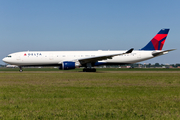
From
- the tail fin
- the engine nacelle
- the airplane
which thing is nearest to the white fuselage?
the airplane

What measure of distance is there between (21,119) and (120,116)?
2.67 m

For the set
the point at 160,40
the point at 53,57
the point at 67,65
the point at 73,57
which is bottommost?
the point at 67,65

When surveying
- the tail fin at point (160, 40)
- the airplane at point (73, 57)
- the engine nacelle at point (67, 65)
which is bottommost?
the engine nacelle at point (67, 65)

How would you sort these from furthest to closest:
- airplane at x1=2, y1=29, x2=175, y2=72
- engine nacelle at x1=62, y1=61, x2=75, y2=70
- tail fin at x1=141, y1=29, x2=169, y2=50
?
tail fin at x1=141, y1=29, x2=169, y2=50, airplane at x1=2, y1=29, x2=175, y2=72, engine nacelle at x1=62, y1=61, x2=75, y2=70

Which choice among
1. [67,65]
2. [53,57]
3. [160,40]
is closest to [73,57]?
[53,57]

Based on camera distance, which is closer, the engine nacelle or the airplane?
the engine nacelle

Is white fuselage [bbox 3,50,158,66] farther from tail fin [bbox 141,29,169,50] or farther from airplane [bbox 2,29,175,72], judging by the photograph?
tail fin [bbox 141,29,169,50]

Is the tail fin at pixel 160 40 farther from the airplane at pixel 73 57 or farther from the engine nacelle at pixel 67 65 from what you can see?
the engine nacelle at pixel 67 65

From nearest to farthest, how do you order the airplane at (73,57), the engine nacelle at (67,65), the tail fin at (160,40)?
the engine nacelle at (67,65)
the airplane at (73,57)
the tail fin at (160,40)

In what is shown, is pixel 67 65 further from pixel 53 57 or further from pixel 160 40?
pixel 160 40

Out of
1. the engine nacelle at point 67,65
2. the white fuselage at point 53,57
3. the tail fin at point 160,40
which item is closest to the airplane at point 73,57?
→ the white fuselage at point 53,57

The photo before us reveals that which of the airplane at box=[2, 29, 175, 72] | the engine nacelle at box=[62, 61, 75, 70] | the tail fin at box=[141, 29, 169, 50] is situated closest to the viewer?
the engine nacelle at box=[62, 61, 75, 70]

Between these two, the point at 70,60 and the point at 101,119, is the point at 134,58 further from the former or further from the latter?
the point at 101,119

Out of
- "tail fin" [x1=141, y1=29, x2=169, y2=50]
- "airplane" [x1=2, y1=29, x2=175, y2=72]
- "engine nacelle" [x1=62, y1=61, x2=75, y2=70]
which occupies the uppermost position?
"tail fin" [x1=141, y1=29, x2=169, y2=50]
